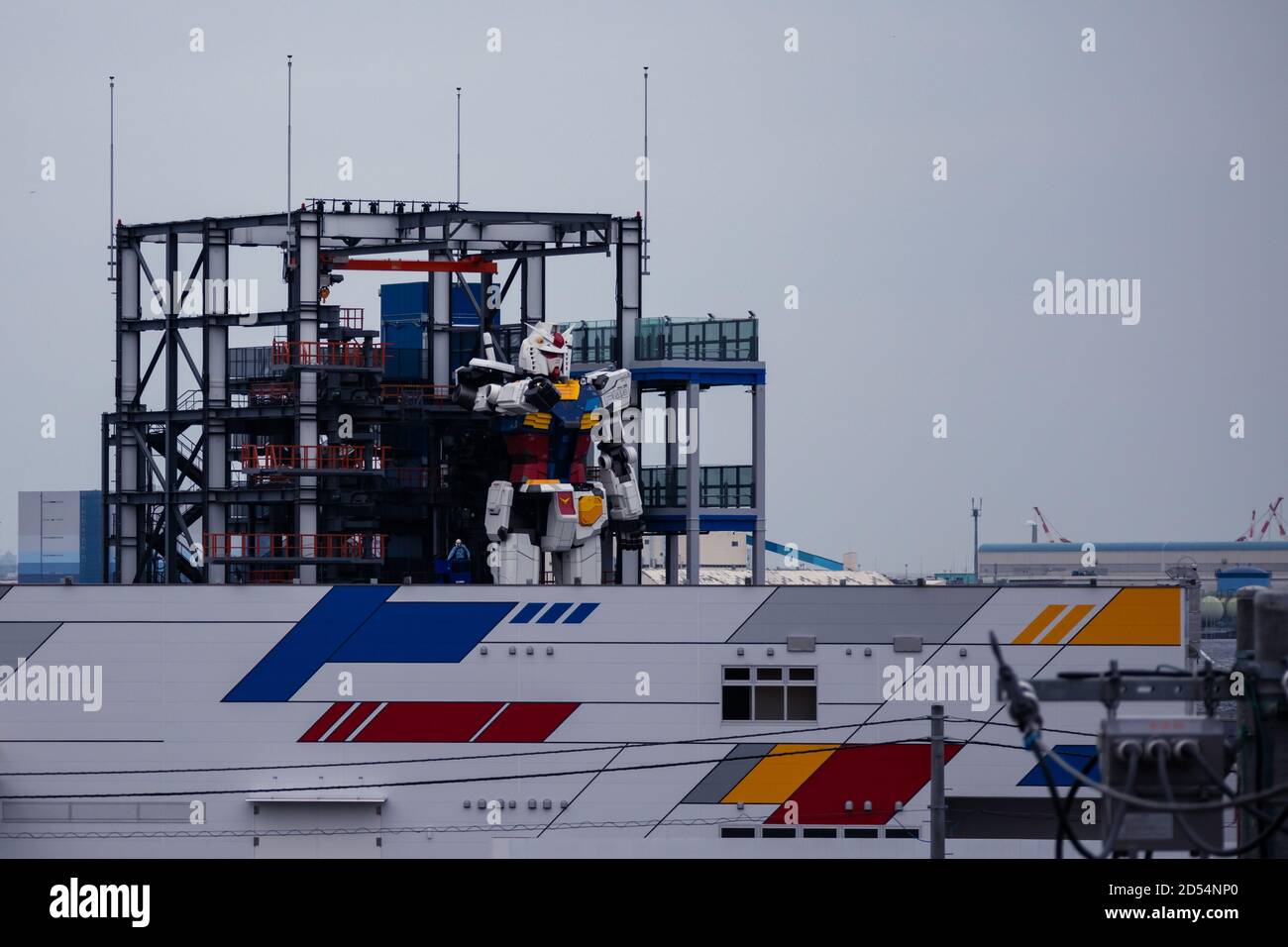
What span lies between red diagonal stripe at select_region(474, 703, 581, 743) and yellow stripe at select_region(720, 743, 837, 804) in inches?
159

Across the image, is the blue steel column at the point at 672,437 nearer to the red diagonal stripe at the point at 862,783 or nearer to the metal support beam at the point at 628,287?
the metal support beam at the point at 628,287

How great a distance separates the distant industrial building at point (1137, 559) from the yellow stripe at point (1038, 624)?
80.5 feet

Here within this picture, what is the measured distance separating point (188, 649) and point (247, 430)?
1387 centimetres

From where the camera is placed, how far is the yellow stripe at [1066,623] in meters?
42.3

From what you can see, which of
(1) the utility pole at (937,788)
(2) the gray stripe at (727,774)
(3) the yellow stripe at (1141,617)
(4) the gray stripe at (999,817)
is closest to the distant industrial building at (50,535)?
(2) the gray stripe at (727,774)

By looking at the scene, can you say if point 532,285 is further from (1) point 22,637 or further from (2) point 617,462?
(1) point 22,637

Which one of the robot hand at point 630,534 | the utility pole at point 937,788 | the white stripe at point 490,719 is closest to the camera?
the utility pole at point 937,788

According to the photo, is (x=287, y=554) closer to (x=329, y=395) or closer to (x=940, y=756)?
(x=329, y=395)

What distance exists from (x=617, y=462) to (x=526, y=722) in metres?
10.2

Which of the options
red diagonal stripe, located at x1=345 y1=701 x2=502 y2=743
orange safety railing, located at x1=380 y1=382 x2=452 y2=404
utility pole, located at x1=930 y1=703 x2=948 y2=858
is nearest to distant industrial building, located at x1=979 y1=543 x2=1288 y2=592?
orange safety railing, located at x1=380 y1=382 x2=452 y2=404

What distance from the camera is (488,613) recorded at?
41.7 m

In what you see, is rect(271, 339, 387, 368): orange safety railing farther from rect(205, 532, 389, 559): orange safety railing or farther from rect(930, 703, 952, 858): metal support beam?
rect(930, 703, 952, 858): metal support beam

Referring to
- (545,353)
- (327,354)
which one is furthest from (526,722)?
(327,354)
